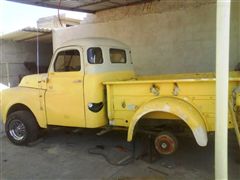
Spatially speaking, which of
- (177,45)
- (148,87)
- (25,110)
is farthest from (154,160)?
(177,45)

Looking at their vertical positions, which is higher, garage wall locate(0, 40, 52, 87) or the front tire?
garage wall locate(0, 40, 52, 87)

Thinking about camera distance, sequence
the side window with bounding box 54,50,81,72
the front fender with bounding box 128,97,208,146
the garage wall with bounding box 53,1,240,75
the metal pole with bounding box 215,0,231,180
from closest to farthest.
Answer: the metal pole with bounding box 215,0,231,180, the front fender with bounding box 128,97,208,146, the side window with bounding box 54,50,81,72, the garage wall with bounding box 53,1,240,75

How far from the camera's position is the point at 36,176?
436cm

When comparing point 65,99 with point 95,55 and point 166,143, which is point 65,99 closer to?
point 95,55

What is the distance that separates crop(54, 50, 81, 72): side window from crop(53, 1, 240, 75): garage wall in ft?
11.4

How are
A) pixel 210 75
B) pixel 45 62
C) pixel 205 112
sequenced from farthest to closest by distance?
pixel 45 62 → pixel 210 75 → pixel 205 112

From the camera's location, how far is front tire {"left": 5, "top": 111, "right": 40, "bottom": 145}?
5.70 metres

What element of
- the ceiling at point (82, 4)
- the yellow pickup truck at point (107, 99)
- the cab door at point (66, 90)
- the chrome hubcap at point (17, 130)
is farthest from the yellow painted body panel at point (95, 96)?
the ceiling at point (82, 4)

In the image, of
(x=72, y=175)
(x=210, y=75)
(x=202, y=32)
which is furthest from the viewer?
(x=202, y=32)

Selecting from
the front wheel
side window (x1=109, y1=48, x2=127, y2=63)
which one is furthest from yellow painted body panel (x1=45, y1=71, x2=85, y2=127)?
the front wheel

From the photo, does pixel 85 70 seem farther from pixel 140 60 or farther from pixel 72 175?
pixel 140 60

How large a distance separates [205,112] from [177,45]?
399 centimetres

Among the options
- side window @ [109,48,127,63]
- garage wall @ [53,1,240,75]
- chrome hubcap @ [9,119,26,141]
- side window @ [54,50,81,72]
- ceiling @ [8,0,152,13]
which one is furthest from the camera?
ceiling @ [8,0,152,13]

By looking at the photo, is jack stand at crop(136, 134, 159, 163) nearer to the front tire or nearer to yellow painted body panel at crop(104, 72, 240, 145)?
yellow painted body panel at crop(104, 72, 240, 145)
